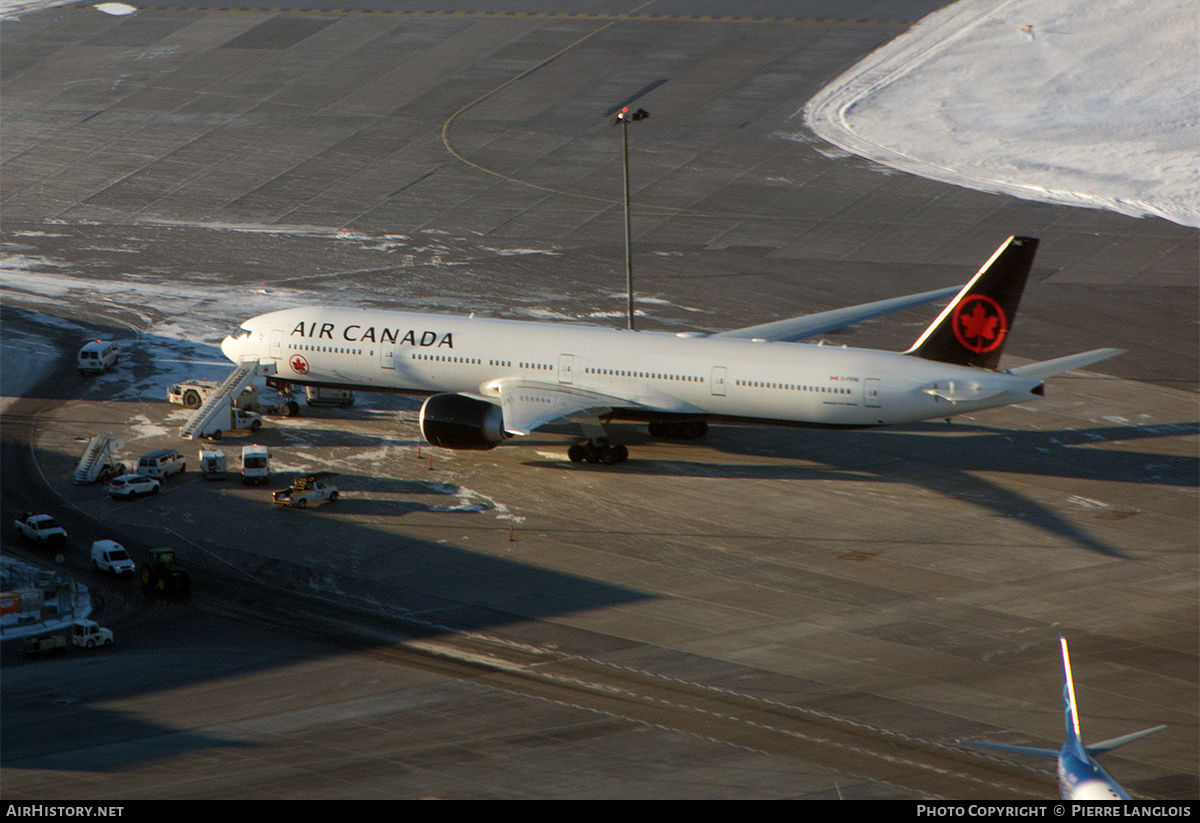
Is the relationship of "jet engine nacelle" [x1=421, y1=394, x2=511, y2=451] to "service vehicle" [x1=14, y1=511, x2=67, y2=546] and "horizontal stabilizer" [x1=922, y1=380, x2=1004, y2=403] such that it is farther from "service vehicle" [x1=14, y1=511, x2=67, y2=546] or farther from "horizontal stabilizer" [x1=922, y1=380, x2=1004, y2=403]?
"horizontal stabilizer" [x1=922, y1=380, x2=1004, y2=403]

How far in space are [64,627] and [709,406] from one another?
25611 mm

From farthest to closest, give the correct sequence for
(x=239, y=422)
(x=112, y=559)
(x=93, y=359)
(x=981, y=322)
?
1. (x=93, y=359)
2. (x=239, y=422)
3. (x=981, y=322)
4. (x=112, y=559)

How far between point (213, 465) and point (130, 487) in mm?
3354

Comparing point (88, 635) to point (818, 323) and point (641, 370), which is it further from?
point (818, 323)

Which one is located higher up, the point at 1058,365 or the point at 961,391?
the point at 1058,365

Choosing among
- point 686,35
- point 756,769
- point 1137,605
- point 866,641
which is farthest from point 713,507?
point 686,35

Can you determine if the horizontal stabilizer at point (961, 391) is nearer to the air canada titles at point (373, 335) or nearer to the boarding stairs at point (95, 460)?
the air canada titles at point (373, 335)

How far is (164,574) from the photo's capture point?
44.5 metres

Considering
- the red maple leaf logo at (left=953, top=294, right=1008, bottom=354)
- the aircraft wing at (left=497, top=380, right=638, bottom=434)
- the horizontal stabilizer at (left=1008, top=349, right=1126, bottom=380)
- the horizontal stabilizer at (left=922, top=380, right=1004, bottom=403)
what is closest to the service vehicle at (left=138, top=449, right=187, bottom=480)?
the aircraft wing at (left=497, top=380, right=638, bottom=434)

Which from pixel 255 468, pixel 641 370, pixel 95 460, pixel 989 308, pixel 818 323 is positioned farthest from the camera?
pixel 818 323

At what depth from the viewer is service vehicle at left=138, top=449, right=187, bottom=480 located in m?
53.6

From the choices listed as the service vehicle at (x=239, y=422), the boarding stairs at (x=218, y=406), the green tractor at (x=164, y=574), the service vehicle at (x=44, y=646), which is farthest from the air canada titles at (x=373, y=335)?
the service vehicle at (x=44, y=646)

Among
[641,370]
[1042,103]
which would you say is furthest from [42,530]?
[1042,103]

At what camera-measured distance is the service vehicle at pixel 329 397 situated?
6350 cm
